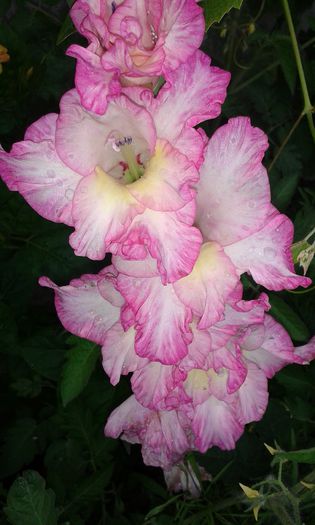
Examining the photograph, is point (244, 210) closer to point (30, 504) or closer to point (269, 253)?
point (269, 253)

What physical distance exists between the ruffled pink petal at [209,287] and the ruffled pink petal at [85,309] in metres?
0.12

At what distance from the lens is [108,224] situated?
49cm

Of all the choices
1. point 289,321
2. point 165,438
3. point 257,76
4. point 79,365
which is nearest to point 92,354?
point 79,365

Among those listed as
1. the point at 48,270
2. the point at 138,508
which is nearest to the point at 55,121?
the point at 48,270

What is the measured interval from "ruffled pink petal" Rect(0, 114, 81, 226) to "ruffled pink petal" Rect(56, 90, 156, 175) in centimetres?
2

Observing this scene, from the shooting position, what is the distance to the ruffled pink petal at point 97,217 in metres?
0.49

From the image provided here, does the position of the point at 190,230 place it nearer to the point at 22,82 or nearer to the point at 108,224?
the point at 108,224

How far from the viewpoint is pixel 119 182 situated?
0.51 m

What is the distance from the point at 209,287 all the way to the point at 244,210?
2.8 inches

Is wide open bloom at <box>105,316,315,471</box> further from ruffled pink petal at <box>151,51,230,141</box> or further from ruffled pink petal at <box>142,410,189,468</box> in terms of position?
ruffled pink petal at <box>151,51,230,141</box>

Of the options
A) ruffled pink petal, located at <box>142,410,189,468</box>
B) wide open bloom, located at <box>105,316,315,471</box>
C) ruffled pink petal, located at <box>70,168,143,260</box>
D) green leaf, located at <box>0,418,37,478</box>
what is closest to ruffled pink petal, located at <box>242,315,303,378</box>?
wide open bloom, located at <box>105,316,315,471</box>

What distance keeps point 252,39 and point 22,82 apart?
1.22 feet

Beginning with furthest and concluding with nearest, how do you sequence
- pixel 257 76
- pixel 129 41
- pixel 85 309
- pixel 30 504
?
pixel 257 76 → pixel 30 504 → pixel 85 309 → pixel 129 41

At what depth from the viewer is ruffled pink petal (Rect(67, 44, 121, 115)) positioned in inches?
17.1
